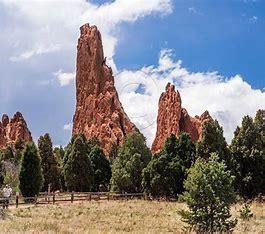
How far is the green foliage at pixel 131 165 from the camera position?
5881 centimetres

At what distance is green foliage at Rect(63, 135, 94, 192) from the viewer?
67000 mm

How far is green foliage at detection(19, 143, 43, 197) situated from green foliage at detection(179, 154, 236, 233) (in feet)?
106

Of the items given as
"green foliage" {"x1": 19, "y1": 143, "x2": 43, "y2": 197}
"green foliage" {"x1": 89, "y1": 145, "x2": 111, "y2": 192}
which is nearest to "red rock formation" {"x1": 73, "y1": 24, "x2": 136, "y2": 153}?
"green foliage" {"x1": 89, "y1": 145, "x2": 111, "y2": 192}

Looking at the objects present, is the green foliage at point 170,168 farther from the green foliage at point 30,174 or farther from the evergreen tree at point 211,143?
the green foliage at point 30,174

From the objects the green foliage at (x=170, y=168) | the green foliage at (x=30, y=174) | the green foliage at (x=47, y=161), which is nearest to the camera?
the green foliage at (x=30, y=174)

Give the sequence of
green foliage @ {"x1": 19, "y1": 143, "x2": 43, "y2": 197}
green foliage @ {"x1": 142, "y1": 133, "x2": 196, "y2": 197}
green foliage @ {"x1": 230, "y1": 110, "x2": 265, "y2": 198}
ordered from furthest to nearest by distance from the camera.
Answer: green foliage @ {"x1": 142, "y1": 133, "x2": 196, "y2": 197} → green foliage @ {"x1": 19, "y1": 143, "x2": 43, "y2": 197} → green foliage @ {"x1": 230, "y1": 110, "x2": 265, "y2": 198}

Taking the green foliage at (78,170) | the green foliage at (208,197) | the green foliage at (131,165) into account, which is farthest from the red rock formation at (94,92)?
the green foliage at (208,197)

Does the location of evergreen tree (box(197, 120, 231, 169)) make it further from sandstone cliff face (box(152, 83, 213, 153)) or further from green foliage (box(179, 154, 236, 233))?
sandstone cliff face (box(152, 83, 213, 153))

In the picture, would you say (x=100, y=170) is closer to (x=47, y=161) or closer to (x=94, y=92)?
(x=47, y=161)

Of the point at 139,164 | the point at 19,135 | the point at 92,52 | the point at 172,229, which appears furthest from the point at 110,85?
the point at 172,229

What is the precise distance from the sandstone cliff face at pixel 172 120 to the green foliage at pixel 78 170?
65.2 metres

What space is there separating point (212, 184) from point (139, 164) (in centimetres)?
3948

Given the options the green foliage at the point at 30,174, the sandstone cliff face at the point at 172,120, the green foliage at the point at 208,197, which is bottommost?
the green foliage at the point at 208,197

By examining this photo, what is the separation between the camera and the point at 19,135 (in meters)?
168
